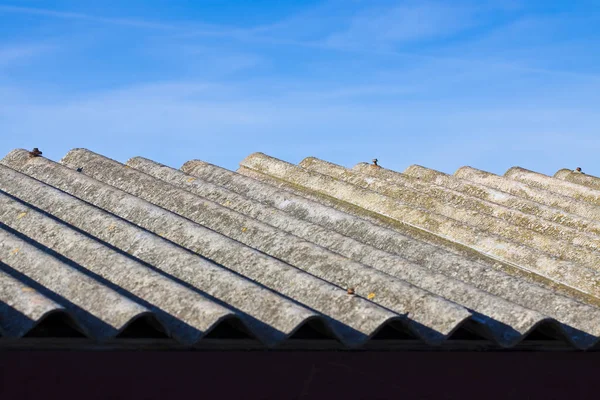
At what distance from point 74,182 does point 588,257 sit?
194 inches

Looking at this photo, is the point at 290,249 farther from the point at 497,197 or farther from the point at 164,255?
the point at 497,197

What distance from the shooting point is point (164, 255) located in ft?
21.4

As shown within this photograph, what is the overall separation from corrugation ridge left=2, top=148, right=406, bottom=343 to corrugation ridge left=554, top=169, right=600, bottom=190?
615cm

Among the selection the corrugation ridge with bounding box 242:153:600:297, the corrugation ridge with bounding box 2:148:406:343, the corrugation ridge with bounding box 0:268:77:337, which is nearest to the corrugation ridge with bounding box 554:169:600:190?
the corrugation ridge with bounding box 242:153:600:297

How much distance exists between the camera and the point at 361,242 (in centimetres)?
768

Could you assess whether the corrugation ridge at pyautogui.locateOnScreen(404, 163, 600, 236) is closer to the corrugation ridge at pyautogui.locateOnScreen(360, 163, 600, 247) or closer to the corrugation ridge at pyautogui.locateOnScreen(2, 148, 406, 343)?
the corrugation ridge at pyautogui.locateOnScreen(360, 163, 600, 247)

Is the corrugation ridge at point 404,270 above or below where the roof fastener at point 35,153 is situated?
below

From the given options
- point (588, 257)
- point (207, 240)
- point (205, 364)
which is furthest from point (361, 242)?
point (205, 364)

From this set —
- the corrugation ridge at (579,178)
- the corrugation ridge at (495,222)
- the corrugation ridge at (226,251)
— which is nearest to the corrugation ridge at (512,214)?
the corrugation ridge at (495,222)

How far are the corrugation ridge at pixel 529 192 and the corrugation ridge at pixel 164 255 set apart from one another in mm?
5217

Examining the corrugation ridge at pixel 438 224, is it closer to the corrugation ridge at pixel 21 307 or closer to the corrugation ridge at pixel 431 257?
the corrugation ridge at pixel 431 257

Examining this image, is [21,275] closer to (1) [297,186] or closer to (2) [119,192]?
(2) [119,192]

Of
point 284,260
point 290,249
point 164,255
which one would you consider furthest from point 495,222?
point 164,255

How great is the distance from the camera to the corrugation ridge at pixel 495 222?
8.30 meters
